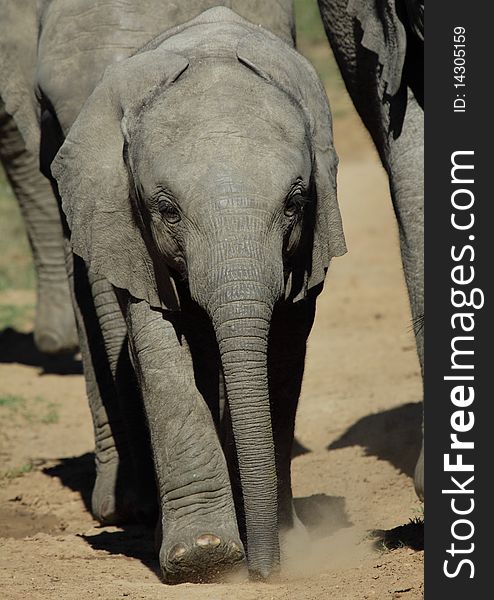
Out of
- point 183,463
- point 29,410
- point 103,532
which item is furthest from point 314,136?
point 29,410

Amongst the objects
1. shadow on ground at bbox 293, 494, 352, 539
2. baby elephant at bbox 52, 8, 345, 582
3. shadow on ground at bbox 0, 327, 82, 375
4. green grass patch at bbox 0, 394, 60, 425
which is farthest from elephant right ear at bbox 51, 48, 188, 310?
shadow on ground at bbox 0, 327, 82, 375

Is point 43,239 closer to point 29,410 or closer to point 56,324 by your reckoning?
point 56,324

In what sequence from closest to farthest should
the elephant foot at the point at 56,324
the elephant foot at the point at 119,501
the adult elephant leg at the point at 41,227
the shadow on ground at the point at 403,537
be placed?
the shadow on ground at the point at 403,537
the elephant foot at the point at 119,501
the elephant foot at the point at 56,324
the adult elephant leg at the point at 41,227

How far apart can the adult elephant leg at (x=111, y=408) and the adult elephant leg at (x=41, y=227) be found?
2.65 metres

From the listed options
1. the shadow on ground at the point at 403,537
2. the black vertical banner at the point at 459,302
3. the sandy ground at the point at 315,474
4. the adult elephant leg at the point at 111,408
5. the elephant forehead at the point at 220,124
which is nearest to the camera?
the black vertical banner at the point at 459,302

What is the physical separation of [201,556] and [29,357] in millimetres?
4665

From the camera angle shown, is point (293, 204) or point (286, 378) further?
point (286, 378)

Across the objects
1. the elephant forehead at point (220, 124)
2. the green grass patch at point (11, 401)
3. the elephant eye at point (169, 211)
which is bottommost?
the elephant eye at point (169, 211)

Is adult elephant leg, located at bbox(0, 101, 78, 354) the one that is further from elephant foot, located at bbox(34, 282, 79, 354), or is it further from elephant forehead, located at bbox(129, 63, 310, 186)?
elephant forehead, located at bbox(129, 63, 310, 186)

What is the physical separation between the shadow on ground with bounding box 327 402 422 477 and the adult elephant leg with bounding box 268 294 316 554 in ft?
4.00

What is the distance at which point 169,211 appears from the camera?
4.74 metres

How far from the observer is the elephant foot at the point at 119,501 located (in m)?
6.03

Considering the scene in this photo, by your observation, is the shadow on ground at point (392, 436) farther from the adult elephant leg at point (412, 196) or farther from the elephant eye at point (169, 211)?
the elephant eye at point (169, 211)

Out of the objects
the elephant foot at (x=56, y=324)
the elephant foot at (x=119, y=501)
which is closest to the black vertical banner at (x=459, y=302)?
the elephant foot at (x=119, y=501)
